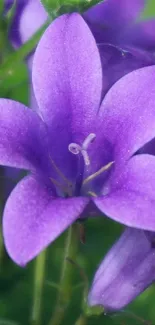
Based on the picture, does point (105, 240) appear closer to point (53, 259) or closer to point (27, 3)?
point (53, 259)

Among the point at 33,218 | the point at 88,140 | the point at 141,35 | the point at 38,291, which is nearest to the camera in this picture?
the point at 33,218

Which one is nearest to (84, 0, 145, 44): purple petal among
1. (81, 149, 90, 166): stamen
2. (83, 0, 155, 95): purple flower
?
(83, 0, 155, 95): purple flower

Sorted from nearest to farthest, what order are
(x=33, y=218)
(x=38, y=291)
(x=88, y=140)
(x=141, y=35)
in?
(x=33, y=218) → (x=88, y=140) → (x=38, y=291) → (x=141, y=35)

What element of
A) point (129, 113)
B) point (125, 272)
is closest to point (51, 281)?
point (125, 272)

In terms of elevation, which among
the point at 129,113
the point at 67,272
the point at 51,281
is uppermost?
the point at 129,113

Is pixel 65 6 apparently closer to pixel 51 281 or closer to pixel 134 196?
pixel 134 196

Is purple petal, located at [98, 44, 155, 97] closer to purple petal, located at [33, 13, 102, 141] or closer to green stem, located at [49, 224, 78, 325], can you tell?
purple petal, located at [33, 13, 102, 141]
